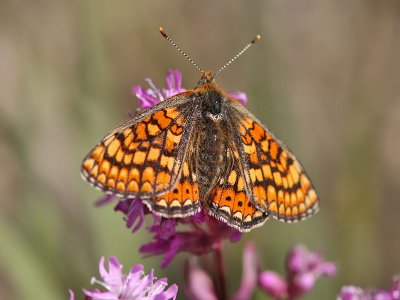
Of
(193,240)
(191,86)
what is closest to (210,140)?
(193,240)

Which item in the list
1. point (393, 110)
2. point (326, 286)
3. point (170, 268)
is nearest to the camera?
point (326, 286)

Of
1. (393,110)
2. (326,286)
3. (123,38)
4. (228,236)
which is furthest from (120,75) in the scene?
(228,236)

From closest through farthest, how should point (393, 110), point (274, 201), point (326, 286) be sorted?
1. point (274, 201)
2. point (326, 286)
3. point (393, 110)

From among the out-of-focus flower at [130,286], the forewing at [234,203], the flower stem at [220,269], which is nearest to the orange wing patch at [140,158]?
the forewing at [234,203]

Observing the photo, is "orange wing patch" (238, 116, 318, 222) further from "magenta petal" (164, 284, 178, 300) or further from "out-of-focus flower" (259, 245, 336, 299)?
"out-of-focus flower" (259, 245, 336, 299)

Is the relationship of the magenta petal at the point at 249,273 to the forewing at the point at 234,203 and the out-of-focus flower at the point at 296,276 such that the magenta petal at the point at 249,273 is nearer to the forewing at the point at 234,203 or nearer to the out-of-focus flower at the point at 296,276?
the out-of-focus flower at the point at 296,276

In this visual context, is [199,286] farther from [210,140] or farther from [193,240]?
[210,140]

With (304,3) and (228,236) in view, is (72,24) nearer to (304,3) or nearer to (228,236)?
(304,3)
